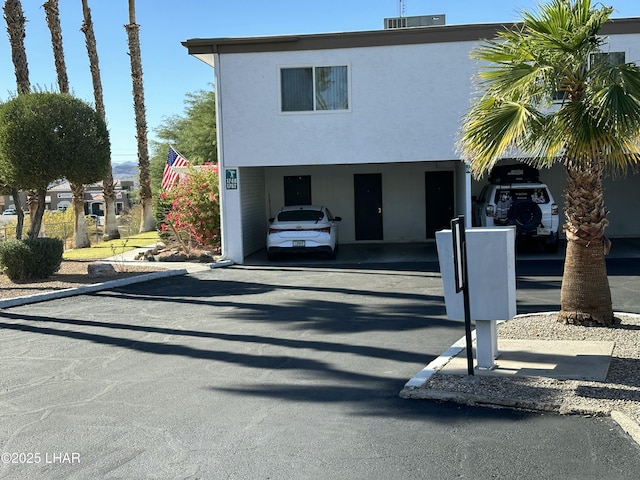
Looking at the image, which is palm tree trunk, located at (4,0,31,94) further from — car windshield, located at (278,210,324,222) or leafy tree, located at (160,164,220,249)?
car windshield, located at (278,210,324,222)

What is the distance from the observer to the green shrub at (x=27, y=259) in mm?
14039

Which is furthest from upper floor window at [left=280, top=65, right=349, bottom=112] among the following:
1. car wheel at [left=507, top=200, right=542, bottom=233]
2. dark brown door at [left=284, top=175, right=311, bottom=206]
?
dark brown door at [left=284, top=175, right=311, bottom=206]

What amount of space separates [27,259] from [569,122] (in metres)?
11.0

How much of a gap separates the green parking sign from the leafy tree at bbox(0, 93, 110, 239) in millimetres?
3419

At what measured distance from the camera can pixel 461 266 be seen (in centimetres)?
633

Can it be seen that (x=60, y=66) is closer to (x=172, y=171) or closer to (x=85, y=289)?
(x=172, y=171)

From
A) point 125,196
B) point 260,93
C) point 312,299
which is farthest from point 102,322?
point 125,196

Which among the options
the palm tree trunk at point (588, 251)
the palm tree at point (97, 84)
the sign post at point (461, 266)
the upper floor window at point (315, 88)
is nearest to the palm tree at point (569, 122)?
the palm tree trunk at point (588, 251)

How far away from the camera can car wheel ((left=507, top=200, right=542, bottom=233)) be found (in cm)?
1562

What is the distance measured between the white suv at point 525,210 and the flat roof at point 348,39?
3.74 meters

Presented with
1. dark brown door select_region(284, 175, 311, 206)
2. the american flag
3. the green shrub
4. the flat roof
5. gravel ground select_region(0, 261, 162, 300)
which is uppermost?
the flat roof

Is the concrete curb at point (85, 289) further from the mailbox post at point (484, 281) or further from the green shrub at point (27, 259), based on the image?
the mailbox post at point (484, 281)

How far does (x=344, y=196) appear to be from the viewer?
2175 cm

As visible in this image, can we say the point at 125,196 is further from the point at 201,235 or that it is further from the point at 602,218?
the point at 602,218
